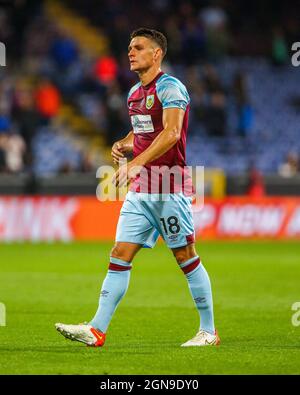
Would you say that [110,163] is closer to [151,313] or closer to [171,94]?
[151,313]

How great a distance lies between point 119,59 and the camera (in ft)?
88.2

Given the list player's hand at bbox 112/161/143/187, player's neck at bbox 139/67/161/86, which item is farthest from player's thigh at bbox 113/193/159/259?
player's neck at bbox 139/67/161/86

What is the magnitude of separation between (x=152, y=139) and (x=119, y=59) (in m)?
18.6

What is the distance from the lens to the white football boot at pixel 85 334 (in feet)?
26.9

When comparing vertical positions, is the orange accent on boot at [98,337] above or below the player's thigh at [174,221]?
below

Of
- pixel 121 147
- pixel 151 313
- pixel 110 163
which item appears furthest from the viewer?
pixel 110 163

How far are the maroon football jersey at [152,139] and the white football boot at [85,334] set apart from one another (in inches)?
45.7

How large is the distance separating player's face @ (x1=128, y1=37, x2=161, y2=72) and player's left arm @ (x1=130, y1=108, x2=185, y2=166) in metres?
0.48

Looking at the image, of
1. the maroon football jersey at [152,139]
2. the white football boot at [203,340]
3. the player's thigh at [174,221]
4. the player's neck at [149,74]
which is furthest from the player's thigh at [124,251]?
the player's neck at [149,74]

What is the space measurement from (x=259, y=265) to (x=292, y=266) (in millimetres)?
514

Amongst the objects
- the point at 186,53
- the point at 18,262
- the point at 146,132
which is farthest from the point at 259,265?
the point at 186,53

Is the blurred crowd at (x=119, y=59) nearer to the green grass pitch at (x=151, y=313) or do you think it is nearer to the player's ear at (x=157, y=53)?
the green grass pitch at (x=151, y=313)

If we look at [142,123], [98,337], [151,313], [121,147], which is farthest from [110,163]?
[98,337]

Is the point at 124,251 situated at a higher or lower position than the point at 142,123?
lower
